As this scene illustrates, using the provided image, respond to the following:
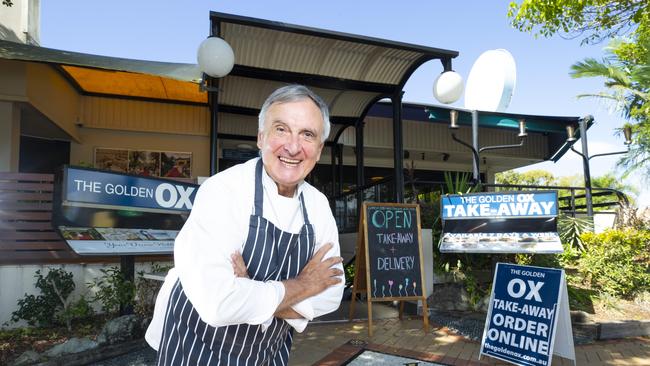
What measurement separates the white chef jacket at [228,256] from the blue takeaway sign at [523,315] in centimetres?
287

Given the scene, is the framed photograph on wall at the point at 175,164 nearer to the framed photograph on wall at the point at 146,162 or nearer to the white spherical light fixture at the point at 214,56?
the framed photograph on wall at the point at 146,162

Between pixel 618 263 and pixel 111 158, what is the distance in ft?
30.3

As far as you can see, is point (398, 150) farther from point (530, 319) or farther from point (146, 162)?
point (146, 162)

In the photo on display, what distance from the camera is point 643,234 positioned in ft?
20.6

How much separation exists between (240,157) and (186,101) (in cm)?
194

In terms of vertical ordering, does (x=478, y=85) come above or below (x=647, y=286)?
above

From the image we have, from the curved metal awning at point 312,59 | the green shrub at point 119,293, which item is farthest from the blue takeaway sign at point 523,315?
the green shrub at point 119,293

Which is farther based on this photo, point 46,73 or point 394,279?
point 46,73

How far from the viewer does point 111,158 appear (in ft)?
27.4

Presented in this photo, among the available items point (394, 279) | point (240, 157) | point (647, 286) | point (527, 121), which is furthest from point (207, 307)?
point (527, 121)

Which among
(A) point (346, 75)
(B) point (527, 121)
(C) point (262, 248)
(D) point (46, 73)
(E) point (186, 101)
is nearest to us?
(C) point (262, 248)

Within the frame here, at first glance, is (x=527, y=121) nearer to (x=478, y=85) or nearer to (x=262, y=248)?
(x=478, y=85)

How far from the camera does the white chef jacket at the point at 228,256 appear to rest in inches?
44.4

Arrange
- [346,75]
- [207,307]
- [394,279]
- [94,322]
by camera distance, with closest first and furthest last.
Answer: [207,307] < [94,322] < [394,279] < [346,75]
